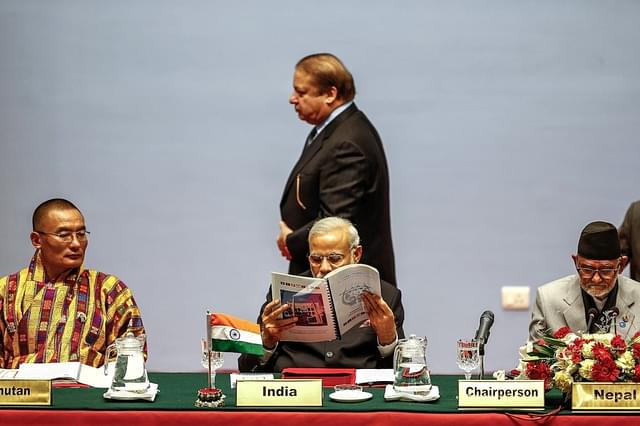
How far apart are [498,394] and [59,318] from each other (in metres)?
1.51

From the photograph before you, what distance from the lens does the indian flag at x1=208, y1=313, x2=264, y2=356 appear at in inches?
118

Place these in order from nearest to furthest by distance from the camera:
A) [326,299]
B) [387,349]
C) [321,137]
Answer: [326,299], [387,349], [321,137]

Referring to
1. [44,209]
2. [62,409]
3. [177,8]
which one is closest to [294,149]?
[177,8]

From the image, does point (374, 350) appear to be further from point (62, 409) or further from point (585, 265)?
point (62, 409)

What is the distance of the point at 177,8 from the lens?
5.45 metres

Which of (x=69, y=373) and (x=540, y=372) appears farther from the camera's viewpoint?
(x=69, y=373)

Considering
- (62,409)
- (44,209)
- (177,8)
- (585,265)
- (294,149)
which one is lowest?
(62,409)

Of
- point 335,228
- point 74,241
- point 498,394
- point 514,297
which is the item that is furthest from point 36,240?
point 514,297

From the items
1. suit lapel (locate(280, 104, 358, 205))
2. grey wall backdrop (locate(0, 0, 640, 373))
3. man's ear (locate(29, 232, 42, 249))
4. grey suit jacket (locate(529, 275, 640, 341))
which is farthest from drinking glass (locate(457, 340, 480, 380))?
grey wall backdrop (locate(0, 0, 640, 373))

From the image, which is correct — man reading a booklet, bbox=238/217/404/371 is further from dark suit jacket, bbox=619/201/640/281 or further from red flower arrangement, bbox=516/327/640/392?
dark suit jacket, bbox=619/201/640/281

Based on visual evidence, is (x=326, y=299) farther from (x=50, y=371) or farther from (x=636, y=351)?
(x=636, y=351)

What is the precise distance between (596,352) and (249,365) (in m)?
1.26

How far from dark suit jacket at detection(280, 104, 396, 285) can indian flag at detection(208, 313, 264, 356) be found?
3.95 ft

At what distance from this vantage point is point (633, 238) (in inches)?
177
